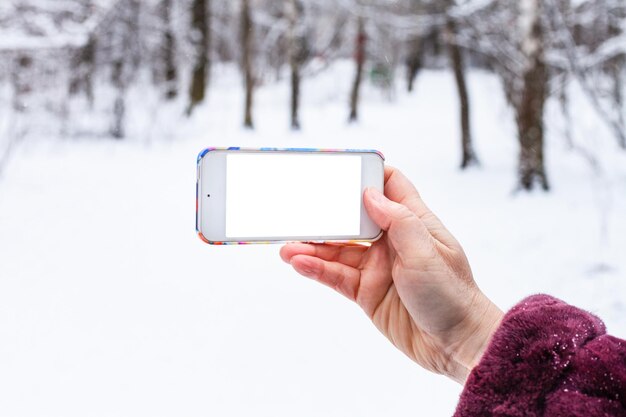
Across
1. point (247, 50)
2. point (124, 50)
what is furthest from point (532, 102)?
point (124, 50)

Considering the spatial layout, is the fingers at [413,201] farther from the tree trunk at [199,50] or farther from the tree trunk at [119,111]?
the tree trunk at [199,50]

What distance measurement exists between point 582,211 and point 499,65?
130 inches

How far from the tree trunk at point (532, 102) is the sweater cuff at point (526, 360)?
544cm

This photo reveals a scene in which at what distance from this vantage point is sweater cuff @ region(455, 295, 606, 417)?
0.74 m

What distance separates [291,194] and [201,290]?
2.06m

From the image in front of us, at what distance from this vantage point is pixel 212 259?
3777mm

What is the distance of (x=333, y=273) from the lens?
4.33ft

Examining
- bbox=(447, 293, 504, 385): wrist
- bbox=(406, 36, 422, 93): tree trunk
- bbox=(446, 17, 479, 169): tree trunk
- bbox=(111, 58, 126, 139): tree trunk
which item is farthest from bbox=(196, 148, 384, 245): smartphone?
bbox=(406, 36, 422, 93): tree trunk

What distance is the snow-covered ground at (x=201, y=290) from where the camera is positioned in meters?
2.21

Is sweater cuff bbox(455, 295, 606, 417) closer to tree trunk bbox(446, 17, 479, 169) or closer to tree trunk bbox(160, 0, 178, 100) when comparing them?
tree trunk bbox(446, 17, 479, 169)

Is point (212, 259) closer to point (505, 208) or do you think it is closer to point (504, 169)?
point (505, 208)

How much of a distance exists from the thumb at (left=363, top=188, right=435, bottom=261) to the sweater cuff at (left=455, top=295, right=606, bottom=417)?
0.95 feet

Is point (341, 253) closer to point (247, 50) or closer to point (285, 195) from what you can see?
point (285, 195)

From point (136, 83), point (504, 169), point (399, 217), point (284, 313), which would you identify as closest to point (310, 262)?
point (399, 217)
